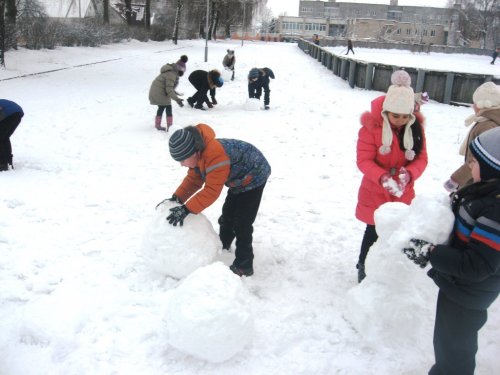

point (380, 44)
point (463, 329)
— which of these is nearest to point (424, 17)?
point (380, 44)

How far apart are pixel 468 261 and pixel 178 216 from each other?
7.28 feet

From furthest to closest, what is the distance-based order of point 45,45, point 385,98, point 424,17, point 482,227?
point 424,17 → point 45,45 → point 385,98 → point 482,227

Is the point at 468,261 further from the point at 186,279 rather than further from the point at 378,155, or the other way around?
the point at 186,279

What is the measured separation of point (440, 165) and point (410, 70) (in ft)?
26.3

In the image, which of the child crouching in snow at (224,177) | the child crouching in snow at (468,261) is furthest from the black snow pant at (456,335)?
the child crouching in snow at (224,177)

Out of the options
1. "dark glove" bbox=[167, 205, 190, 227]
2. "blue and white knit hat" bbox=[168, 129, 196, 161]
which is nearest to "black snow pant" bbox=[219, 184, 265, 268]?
"dark glove" bbox=[167, 205, 190, 227]

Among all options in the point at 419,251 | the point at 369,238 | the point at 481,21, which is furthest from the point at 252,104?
the point at 481,21

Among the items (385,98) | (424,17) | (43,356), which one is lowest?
(43,356)

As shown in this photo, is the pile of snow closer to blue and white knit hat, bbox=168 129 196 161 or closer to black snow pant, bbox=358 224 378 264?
black snow pant, bbox=358 224 378 264

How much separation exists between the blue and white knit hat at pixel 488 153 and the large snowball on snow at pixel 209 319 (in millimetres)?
1682

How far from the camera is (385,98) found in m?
3.54

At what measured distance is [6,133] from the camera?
618 cm

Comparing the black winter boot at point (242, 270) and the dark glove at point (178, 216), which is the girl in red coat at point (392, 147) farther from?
the dark glove at point (178, 216)

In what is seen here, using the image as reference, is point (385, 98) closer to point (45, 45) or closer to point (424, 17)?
point (45, 45)
